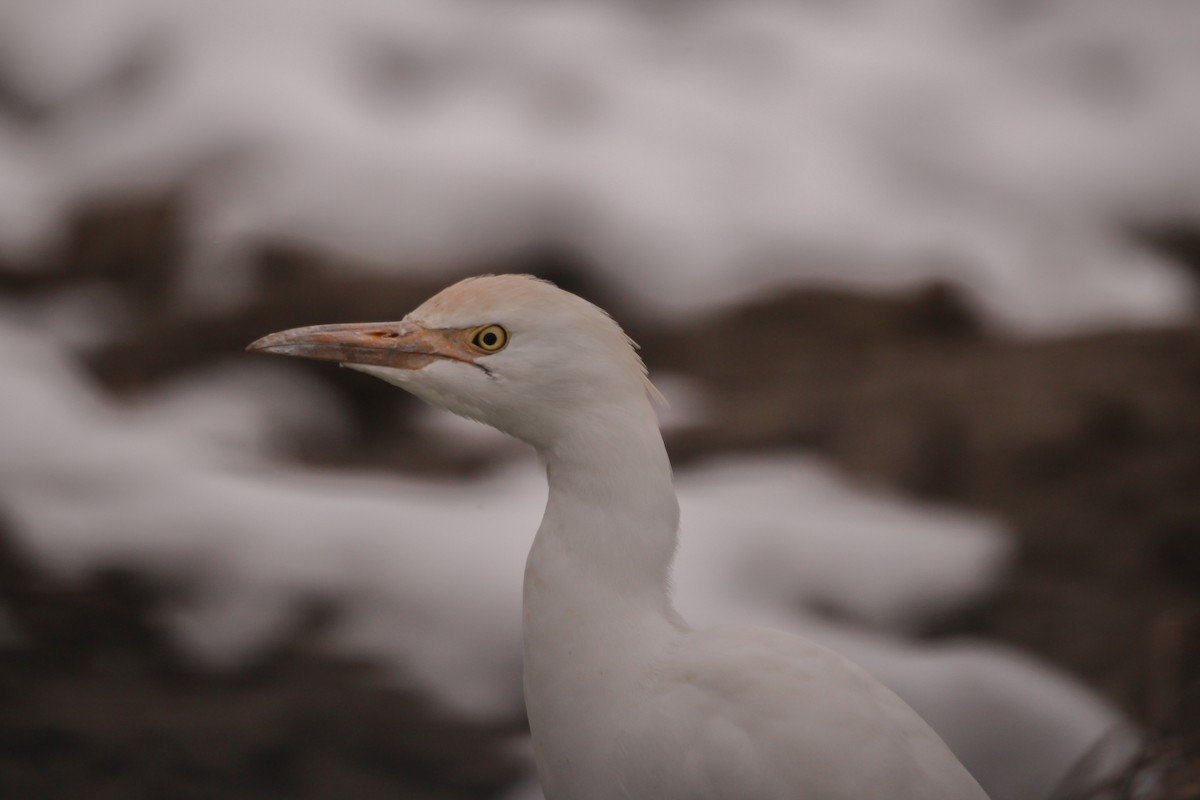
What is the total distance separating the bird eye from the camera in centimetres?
166

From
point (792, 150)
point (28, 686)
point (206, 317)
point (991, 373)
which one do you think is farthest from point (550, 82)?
point (28, 686)

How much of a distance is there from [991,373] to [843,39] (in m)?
2.36

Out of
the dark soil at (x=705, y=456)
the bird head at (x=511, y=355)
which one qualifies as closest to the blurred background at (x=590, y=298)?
the dark soil at (x=705, y=456)

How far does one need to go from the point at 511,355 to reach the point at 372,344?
23 cm

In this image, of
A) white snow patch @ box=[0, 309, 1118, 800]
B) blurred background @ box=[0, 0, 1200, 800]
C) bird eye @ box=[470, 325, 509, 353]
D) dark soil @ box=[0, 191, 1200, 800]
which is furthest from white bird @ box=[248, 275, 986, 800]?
white snow patch @ box=[0, 309, 1118, 800]

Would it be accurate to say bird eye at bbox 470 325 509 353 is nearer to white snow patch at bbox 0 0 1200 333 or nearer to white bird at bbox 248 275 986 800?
white bird at bbox 248 275 986 800

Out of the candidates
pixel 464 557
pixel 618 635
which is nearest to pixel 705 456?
pixel 464 557

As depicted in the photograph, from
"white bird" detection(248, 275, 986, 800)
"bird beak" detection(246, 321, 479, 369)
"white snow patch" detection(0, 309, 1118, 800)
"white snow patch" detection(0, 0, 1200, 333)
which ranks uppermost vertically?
"white snow patch" detection(0, 0, 1200, 333)

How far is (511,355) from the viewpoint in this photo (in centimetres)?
164

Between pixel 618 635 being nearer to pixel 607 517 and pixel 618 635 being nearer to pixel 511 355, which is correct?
pixel 607 517

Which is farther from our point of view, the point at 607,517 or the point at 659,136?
the point at 659,136

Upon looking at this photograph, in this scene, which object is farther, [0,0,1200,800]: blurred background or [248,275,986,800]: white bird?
[0,0,1200,800]: blurred background

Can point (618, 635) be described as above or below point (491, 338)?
below

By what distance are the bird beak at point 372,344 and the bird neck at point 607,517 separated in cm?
24
